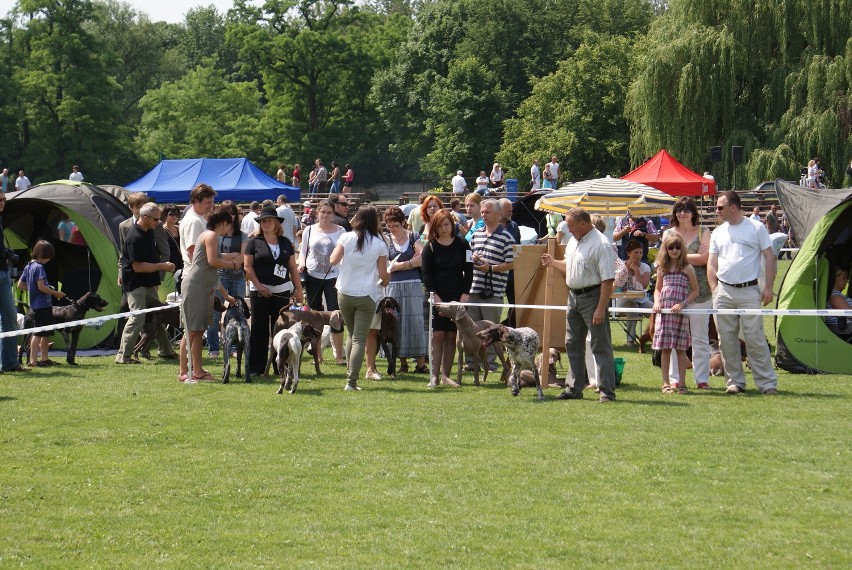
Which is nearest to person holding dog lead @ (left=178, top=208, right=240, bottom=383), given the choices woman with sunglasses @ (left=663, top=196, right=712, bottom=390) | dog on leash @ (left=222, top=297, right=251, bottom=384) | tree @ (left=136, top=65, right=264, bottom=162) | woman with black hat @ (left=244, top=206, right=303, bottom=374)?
dog on leash @ (left=222, top=297, right=251, bottom=384)

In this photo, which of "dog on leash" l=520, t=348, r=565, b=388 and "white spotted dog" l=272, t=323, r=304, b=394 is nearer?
"white spotted dog" l=272, t=323, r=304, b=394

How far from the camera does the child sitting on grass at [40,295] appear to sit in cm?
1343

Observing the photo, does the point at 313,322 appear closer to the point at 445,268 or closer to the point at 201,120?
the point at 445,268

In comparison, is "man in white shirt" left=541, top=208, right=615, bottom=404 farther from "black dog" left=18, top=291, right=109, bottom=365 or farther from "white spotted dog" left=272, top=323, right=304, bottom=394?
"black dog" left=18, top=291, right=109, bottom=365

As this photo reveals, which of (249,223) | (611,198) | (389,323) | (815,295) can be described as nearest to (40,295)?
(249,223)

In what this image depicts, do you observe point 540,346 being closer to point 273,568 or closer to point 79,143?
point 273,568

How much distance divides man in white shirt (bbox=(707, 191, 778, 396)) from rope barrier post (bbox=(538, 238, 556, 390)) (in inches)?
56.1

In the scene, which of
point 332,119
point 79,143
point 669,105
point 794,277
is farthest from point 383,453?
point 332,119

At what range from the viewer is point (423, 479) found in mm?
7359

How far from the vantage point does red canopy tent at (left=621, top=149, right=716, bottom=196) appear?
2745 centimetres

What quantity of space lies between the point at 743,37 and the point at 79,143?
132ft

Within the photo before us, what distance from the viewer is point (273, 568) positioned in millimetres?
5633

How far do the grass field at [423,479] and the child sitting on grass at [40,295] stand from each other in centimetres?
246

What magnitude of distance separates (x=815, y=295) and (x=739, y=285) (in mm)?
2167
